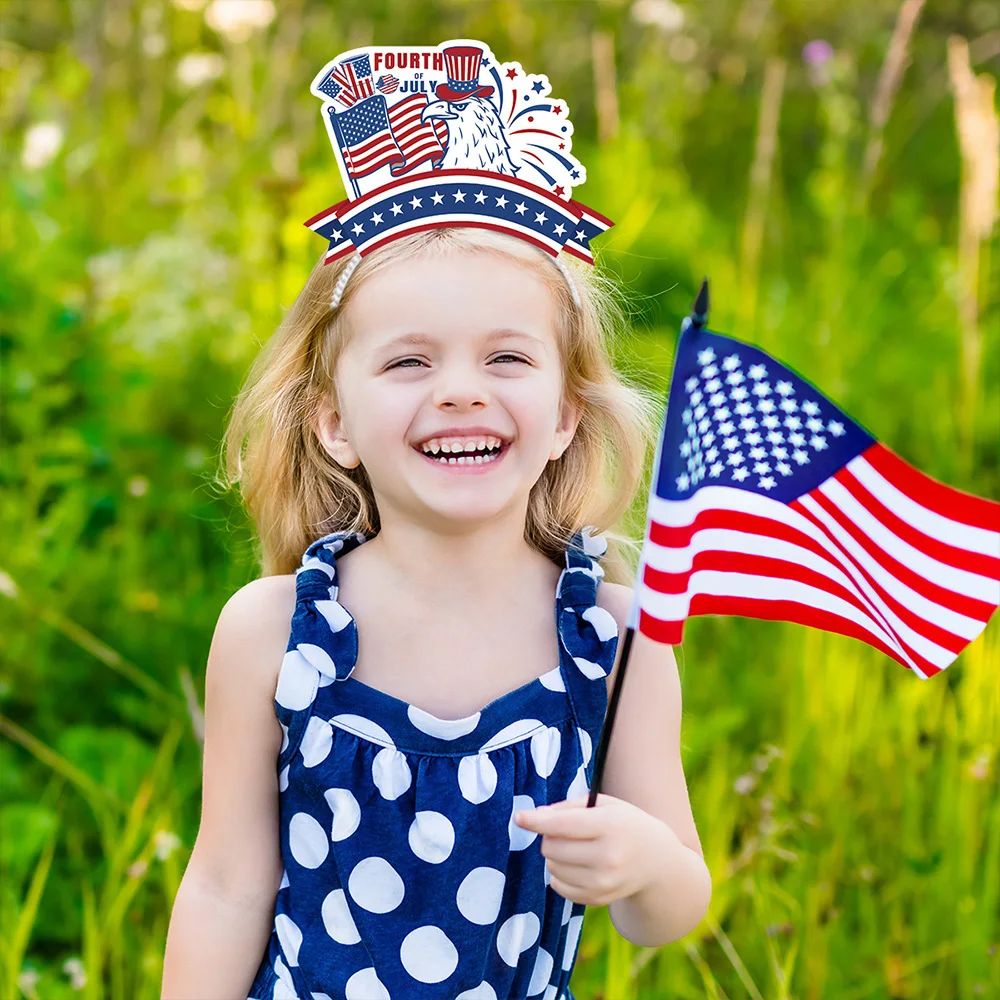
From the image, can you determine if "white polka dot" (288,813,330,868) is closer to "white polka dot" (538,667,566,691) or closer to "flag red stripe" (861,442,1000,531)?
"white polka dot" (538,667,566,691)

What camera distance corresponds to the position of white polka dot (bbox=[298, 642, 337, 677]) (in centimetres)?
130

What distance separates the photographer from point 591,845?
1.18m

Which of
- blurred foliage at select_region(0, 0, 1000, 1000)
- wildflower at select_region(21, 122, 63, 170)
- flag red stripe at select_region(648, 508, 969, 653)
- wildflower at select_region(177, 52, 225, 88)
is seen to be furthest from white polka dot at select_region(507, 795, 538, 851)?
wildflower at select_region(177, 52, 225, 88)

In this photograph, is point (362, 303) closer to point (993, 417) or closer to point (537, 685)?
point (537, 685)

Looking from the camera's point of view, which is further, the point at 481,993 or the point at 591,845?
the point at 481,993

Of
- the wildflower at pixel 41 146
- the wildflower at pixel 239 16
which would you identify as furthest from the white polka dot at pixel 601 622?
the wildflower at pixel 239 16

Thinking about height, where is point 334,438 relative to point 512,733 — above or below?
above

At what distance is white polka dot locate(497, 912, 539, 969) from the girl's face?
407mm

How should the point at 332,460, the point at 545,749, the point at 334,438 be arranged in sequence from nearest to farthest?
the point at 545,749
the point at 334,438
the point at 332,460

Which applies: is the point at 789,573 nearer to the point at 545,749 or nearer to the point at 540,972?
the point at 545,749

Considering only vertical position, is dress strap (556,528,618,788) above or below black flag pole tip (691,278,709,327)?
below

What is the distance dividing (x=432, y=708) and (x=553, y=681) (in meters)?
0.13

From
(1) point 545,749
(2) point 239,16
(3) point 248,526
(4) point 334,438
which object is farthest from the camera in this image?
(2) point 239,16

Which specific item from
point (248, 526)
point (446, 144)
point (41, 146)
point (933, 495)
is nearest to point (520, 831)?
point (933, 495)
